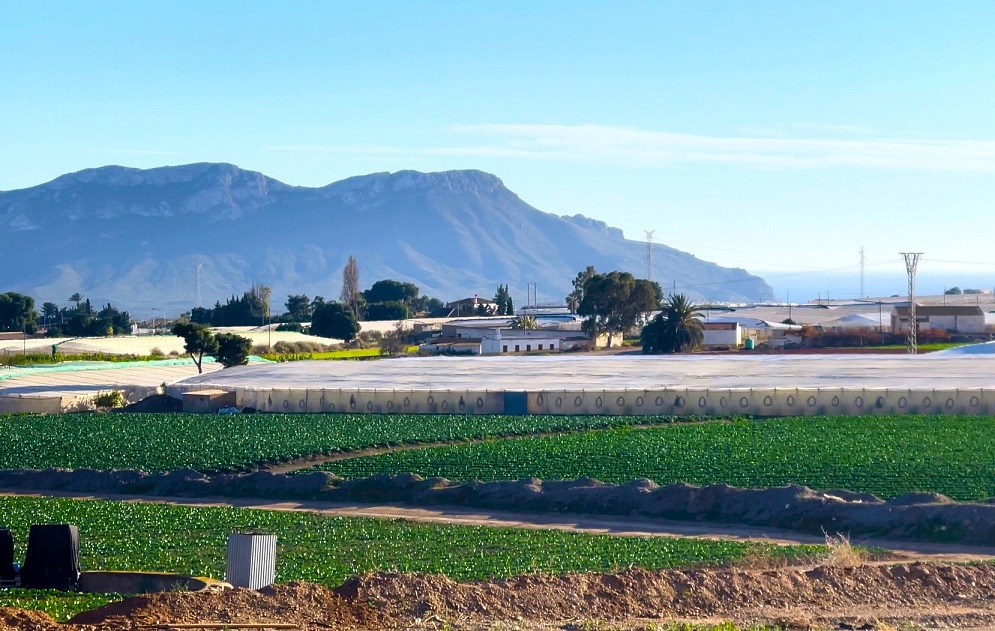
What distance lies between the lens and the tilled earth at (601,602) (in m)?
15.8

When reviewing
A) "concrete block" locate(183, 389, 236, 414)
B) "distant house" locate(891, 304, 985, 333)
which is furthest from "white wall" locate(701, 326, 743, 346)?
"concrete block" locate(183, 389, 236, 414)

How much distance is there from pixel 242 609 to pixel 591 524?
1346cm

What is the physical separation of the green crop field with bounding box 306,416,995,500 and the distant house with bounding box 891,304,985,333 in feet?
184

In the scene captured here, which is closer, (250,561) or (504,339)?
(250,561)

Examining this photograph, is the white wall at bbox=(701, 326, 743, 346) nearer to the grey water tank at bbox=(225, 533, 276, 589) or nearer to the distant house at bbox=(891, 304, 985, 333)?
the distant house at bbox=(891, 304, 985, 333)

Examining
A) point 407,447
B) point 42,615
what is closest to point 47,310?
point 407,447

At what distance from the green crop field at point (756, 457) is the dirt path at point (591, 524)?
374 cm

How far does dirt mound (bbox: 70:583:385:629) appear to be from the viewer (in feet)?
50.6

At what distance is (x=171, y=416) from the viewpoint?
54469 mm

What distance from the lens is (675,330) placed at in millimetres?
87250

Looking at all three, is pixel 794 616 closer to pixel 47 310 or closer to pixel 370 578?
pixel 370 578

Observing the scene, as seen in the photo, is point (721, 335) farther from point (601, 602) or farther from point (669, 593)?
point (601, 602)

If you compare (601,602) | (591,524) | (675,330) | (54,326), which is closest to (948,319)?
(675,330)

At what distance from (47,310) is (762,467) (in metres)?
142
